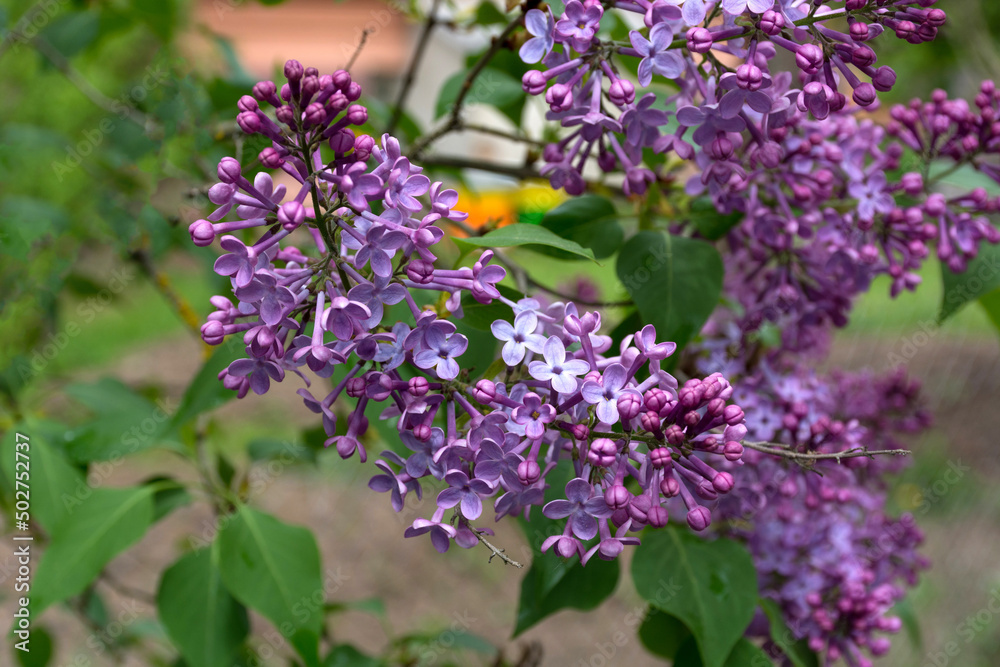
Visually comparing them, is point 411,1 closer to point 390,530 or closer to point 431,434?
point 431,434

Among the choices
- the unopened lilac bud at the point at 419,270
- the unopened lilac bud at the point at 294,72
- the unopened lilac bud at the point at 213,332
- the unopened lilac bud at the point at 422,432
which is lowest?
the unopened lilac bud at the point at 422,432

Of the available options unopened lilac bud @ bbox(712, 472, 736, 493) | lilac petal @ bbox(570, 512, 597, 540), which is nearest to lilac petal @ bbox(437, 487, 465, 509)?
lilac petal @ bbox(570, 512, 597, 540)

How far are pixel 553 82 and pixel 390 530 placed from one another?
10.9 ft

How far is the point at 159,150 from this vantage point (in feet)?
5.93

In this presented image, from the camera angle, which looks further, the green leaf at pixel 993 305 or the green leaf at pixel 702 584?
the green leaf at pixel 993 305

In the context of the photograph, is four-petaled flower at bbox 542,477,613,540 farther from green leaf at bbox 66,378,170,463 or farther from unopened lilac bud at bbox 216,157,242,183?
green leaf at bbox 66,378,170,463

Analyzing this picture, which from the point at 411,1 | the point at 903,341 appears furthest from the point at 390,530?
the point at 903,341

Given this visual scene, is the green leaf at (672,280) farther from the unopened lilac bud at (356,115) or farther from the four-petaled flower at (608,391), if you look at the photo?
the unopened lilac bud at (356,115)

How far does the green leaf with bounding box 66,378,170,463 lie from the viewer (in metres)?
1.35

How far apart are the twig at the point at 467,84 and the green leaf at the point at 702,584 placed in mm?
698

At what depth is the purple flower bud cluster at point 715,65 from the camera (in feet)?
2.55

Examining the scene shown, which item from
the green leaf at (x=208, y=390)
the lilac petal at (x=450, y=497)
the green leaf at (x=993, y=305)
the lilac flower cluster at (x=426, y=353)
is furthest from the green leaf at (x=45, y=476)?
the green leaf at (x=993, y=305)

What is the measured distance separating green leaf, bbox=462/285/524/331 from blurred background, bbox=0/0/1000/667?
31 cm

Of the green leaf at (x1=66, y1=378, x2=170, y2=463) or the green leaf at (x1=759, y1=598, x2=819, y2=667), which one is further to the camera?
the green leaf at (x1=66, y1=378, x2=170, y2=463)
